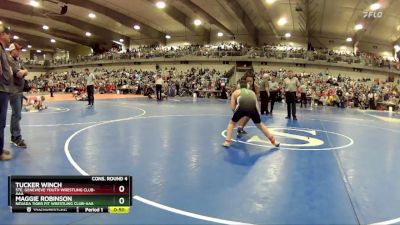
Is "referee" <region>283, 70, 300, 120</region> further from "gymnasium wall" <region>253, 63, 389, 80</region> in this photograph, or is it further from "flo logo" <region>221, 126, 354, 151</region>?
"gymnasium wall" <region>253, 63, 389, 80</region>

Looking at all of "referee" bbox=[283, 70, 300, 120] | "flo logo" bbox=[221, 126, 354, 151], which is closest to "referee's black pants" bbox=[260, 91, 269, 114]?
"referee" bbox=[283, 70, 300, 120]

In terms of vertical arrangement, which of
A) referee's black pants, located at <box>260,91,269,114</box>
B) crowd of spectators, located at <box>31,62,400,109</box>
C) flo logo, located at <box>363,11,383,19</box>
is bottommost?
referee's black pants, located at <box>260,91,269,114</box>

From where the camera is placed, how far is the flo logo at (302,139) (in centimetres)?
712

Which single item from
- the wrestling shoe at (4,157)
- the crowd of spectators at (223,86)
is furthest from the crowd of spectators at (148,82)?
the wrestling shoe at (4,157)

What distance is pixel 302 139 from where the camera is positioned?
26.4ft

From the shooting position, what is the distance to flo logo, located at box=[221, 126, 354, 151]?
23.4ft

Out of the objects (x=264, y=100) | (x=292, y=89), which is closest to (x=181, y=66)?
(x=264, y=100)

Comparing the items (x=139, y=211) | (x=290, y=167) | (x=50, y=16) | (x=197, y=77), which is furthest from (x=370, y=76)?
(x=139, y=211)

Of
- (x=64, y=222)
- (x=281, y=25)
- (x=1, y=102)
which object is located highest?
(x=281, y=25)

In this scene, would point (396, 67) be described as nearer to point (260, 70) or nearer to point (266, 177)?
point (260, 70)

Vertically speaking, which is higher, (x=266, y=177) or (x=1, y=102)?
(x=1, y=102)

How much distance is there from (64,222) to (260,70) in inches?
1387

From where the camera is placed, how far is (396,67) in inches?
1496

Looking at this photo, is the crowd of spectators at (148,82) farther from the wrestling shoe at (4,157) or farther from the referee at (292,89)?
the wrestling shoe at (4,157)
